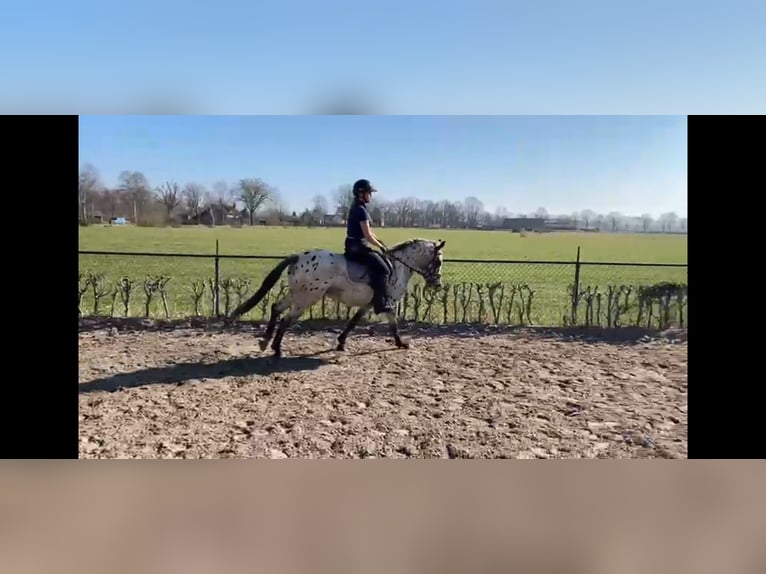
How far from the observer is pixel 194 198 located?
5012mm

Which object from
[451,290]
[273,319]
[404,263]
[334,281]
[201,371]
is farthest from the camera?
[451,290]

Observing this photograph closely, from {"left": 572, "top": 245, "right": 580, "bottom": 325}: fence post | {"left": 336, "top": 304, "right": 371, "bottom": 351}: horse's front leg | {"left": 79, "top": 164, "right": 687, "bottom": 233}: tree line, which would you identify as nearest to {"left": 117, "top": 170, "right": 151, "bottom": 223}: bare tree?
{"left": 79, "top": 164, "right": 687, "bottom": 233}: tree line

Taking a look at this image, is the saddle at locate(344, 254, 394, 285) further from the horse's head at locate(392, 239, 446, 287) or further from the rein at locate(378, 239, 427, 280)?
the horse's head at locate(392, 239, 446, 287)

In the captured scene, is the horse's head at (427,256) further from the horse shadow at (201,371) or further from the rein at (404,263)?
the horse shadow at (201,371)

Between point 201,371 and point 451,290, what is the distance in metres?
2.61

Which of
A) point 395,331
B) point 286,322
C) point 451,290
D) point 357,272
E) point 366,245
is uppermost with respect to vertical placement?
point 366,245

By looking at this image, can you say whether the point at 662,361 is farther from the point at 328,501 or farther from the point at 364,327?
the point at 328,501

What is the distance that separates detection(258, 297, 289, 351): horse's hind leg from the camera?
4523mm

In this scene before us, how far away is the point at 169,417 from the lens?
12.3ft

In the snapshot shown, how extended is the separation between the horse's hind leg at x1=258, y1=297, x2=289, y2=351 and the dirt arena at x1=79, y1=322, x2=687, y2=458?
13 cm

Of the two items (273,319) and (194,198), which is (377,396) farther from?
(194,198)

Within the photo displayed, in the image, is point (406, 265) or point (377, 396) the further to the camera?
point (406, 265)

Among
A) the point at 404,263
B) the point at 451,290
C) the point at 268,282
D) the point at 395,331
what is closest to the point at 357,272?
the point at 404,263
